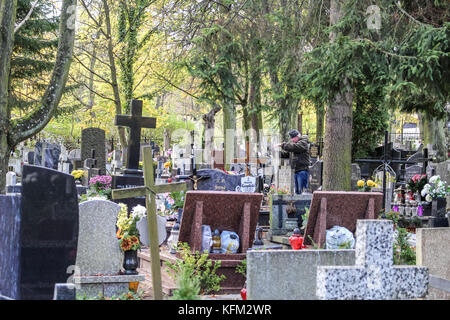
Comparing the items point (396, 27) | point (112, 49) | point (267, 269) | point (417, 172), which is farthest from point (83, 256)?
point (112, 49)

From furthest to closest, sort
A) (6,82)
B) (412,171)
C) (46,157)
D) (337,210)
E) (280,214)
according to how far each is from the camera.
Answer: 1. (46,157)
2. (412,171)
3. (280,214)
4. (6,82)
5. (337,210)

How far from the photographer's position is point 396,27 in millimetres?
11844

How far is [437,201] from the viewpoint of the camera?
39.5 ft

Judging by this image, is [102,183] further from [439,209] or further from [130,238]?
[439,209]

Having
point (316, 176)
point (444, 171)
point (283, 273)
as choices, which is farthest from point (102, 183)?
point (283, 273)

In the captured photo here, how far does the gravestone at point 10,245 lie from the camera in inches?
230

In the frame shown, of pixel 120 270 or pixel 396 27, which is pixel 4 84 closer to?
pixel 120 270

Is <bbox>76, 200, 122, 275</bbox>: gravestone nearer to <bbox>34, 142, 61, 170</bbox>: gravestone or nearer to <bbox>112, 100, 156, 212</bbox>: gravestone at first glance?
<bbox>112, 100, 156, 212</bbox>: gravestone

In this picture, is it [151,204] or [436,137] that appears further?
[436,137]

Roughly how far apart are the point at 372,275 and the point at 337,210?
16.0 feet

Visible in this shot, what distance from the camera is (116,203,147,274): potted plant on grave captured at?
7402 millimetres

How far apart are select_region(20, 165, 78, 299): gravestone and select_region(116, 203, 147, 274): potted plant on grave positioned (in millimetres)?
1501

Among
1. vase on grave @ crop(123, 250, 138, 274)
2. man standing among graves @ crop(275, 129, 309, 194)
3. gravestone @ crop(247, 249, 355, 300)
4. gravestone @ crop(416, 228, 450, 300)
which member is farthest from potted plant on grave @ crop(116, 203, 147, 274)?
man standing among graves @ crop(275, 129, 309, 194)
